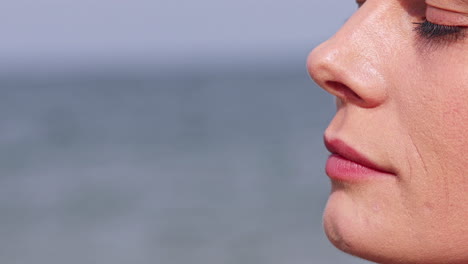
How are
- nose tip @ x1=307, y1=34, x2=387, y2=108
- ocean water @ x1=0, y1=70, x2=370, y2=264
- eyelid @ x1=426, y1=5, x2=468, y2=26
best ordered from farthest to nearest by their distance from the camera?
1. ocean water @ x1=0, y1=70, x2=370, y2=264
2. nose tip @ x1=307, y1=34, x2=387, y2=108
3. eyelid @ x1=426, y1=5, x2=468, y2=26

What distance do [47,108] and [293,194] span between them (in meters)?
35.6

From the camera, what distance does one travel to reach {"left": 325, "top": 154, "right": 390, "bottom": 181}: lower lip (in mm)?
1611

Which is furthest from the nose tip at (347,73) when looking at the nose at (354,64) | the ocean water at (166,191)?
the ocean water at (166,191)

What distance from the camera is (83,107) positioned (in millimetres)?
51562

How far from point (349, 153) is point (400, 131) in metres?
0.13

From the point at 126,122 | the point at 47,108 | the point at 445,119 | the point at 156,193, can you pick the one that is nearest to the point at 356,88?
the point at 445,119

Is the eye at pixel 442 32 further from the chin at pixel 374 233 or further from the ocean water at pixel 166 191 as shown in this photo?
the ocean water at pixel 166 191

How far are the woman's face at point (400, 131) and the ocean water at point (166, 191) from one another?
471mm

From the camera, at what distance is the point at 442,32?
1.48 metres

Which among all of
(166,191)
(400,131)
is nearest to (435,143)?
(400,131)

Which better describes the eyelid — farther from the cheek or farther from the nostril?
the nostril

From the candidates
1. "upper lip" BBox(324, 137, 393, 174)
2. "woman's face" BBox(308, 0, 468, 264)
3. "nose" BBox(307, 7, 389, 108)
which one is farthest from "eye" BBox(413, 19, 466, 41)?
"upper lip" BBox(324, 137, 393, 174)

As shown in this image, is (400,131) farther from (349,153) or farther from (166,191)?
(166,191)

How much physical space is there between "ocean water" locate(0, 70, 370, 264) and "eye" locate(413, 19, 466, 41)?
61 centimetres
